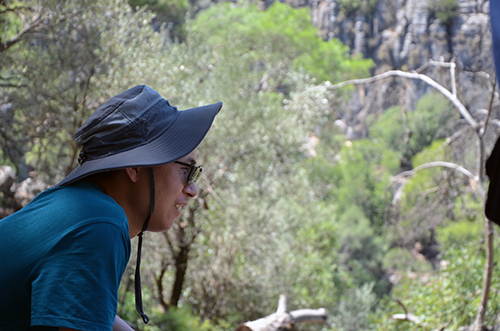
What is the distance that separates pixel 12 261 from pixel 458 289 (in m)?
5.15

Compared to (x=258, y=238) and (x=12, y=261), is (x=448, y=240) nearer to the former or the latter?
(x=258, y=238)

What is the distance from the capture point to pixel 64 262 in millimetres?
703

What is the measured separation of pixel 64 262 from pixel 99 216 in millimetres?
98

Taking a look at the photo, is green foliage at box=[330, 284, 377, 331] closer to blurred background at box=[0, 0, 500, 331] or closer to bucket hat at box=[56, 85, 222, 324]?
Result: blurred background at box=[0, 0, 500, 331]

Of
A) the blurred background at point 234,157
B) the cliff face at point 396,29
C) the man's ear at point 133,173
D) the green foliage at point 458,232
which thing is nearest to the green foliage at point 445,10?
the cliff face at point 396,29

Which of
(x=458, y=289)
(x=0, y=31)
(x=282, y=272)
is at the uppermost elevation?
(x=0, y=31)

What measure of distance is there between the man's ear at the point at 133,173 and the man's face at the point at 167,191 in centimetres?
4

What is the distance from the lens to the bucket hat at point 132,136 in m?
0.89

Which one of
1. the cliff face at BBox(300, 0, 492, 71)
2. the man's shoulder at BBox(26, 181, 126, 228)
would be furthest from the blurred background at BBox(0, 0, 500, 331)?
the cliff face at BBox(300, 0, 492, 71)

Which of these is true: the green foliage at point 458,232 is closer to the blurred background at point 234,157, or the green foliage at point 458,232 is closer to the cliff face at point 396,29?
the blurred background at point 234,157

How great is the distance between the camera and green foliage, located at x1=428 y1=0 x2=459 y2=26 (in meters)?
33.2

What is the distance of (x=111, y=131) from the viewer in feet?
3.01

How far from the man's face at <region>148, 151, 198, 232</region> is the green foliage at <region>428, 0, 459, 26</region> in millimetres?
37356

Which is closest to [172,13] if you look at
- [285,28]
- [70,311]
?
[285,28]
